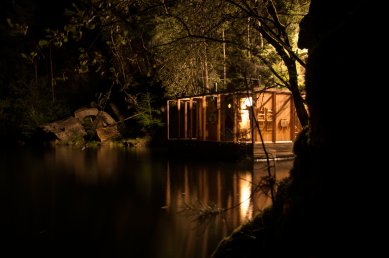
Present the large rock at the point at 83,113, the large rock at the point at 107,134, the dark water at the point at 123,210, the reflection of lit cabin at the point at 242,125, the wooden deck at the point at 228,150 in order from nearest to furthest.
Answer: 1. the dark water at the point at 123,210
2. the wooden deck at the point at 228,150
3. the reflection of lit cabin at the point at 242,125
4. the large rock at the point at 107,134
5. the large rock at the point at 83,113

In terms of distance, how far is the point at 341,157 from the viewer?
248 centimetres

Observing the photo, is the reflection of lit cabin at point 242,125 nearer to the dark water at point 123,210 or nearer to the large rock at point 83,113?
the dark water at point 123,210

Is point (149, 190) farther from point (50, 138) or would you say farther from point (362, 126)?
point (50, 138)

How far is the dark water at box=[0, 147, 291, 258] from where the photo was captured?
484 centimetres

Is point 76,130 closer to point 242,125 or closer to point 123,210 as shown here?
point 242,125

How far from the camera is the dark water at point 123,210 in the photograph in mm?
4840

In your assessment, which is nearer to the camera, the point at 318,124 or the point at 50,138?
the point at 318,124

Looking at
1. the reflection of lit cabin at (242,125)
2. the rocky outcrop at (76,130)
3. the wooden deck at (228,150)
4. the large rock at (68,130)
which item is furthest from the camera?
the large rock at (68,130)

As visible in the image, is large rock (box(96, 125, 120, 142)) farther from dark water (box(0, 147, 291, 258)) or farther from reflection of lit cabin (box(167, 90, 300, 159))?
dark water (box(0, 147, 291, 258))

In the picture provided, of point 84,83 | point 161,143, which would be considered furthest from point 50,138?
point 161,143

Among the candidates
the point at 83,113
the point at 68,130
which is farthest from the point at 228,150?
the point at 83,113

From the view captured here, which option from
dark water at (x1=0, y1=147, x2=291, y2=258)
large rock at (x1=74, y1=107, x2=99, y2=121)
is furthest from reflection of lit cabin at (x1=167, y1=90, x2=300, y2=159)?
large rock at (x1=74, y1=107, x2=99, y2=121)

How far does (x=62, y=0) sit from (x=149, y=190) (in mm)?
34803

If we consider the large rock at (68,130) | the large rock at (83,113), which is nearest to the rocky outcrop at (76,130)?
the large rock at (68,130)
